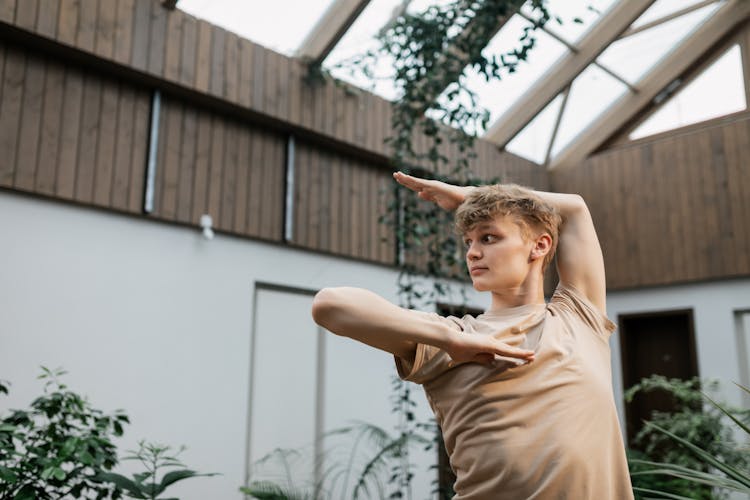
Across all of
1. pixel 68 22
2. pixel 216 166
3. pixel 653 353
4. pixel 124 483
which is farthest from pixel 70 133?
pixel 653 353

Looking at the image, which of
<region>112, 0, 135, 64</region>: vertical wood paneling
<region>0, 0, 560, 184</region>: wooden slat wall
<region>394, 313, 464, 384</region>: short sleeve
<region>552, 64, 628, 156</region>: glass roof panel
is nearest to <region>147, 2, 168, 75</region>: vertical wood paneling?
<region>0, 0, 560, 184</region>: wooden slat wall

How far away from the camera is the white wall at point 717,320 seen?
5.61 meters

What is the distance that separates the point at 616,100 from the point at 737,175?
1.28m

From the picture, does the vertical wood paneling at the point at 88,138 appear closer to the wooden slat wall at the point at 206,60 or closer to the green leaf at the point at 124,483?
the wooden slat wall at the point at 206,60

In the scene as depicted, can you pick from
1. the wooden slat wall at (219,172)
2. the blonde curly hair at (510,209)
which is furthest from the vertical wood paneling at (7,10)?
the blonde curly hair at (510,209)

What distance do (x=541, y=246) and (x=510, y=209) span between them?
85 mm

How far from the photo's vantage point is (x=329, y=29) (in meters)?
4.66

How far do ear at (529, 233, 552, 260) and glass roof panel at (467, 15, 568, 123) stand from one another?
4.45 metres

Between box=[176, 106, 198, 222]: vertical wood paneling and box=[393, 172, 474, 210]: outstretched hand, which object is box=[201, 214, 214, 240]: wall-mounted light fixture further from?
box=[393, 172, 474, 210]: outstretched hand

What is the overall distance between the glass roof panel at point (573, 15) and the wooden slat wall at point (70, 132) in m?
2.99

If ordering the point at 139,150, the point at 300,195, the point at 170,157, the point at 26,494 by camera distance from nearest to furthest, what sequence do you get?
1. the point at 26,494
2. the point at 139,150
3. the point at 170,157
4. the point at 300,195

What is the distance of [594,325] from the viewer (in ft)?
3.46

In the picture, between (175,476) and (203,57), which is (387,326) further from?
(203,57)

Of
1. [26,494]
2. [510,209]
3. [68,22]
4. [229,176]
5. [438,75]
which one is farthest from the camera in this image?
[438,75]
